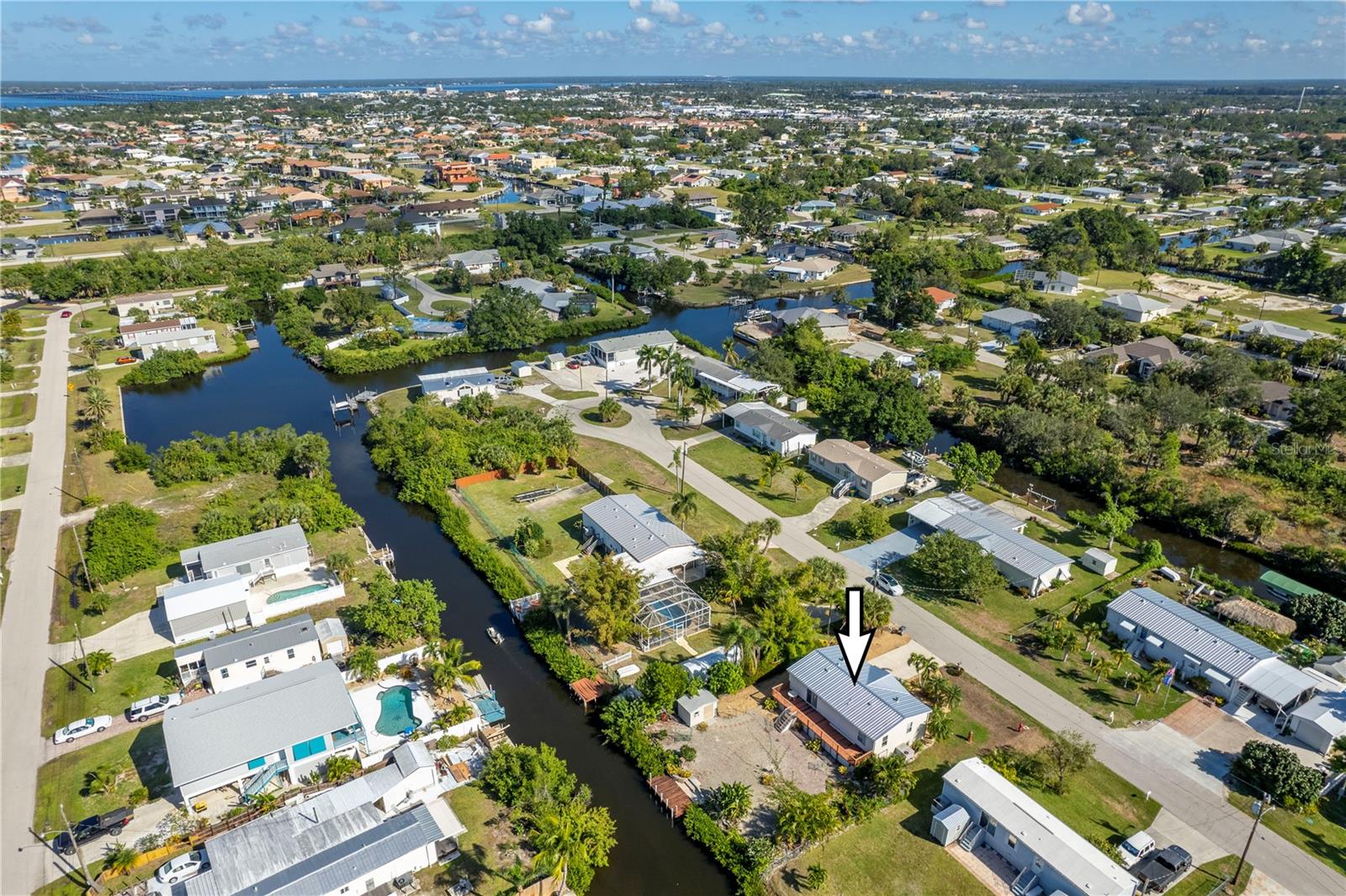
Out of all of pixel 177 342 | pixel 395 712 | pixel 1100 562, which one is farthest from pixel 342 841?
pixel 177 342

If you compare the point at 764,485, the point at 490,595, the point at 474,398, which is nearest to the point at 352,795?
the point at 490,595

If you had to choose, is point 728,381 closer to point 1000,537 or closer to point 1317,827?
point 1000,537

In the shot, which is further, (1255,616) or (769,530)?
(769,530)

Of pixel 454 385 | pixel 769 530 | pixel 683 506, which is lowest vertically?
pixel 769 530

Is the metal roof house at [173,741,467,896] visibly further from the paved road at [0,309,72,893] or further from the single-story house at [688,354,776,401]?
the single-story house at [688,354,776,401]

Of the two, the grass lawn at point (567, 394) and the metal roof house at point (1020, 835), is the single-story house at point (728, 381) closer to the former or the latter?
the grass lawn at point (567, 394)

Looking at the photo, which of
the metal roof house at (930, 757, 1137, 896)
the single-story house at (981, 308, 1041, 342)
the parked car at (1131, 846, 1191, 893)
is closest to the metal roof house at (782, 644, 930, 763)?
the metal roof house at (930, 757, 1137, 896)
